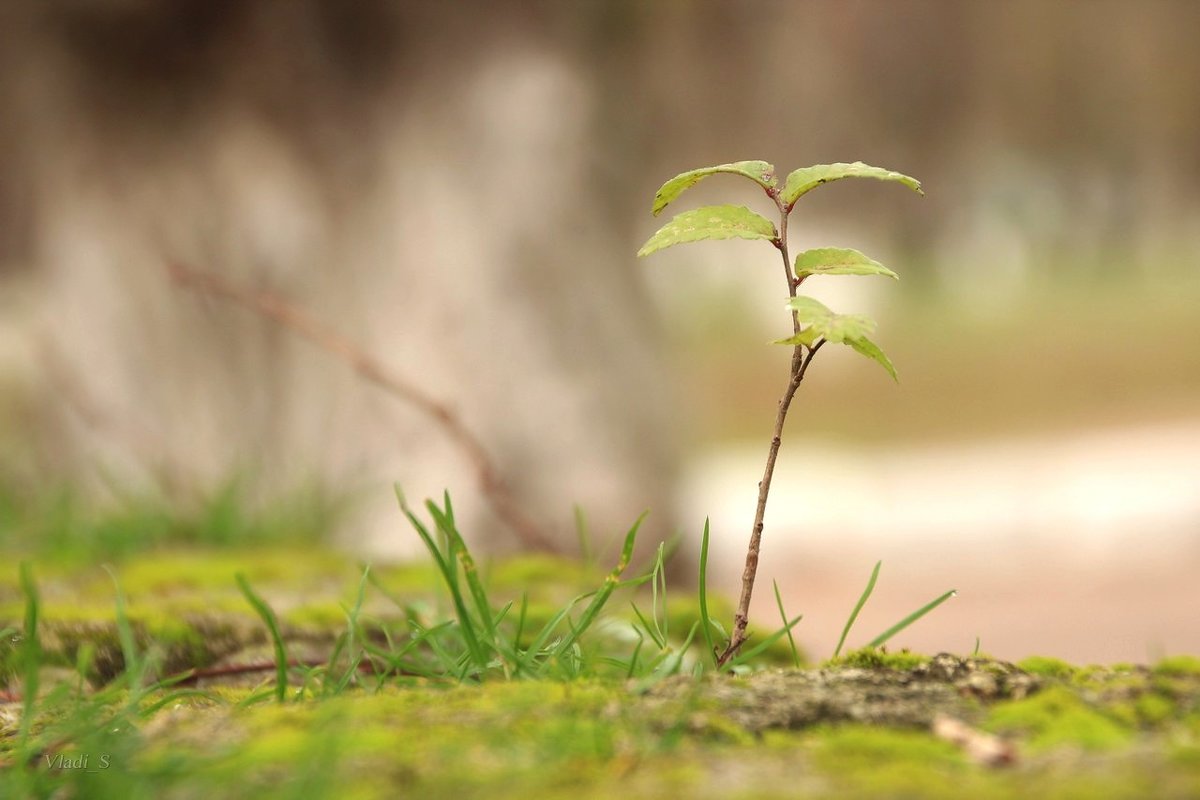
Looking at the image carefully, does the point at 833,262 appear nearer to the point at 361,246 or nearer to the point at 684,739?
the point at 684,739

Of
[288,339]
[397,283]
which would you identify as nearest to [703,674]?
[397,283]

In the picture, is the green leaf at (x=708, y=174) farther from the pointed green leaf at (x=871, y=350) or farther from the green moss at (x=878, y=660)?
the green moss at (x=878, y=660)

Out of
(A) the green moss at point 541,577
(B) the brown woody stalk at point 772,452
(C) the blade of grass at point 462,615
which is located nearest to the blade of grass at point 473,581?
(C) the blade of grass at point 462,615

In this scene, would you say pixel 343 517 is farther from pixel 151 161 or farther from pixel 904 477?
pixel 904 477

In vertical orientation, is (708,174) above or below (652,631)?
above

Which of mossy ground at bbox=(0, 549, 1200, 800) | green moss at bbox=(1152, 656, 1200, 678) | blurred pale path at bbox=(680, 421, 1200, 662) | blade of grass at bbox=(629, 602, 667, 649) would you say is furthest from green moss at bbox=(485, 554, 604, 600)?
blurred pale path at bbox=(680, 421, 1200, 662)

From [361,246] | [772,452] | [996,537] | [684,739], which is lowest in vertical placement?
[684,739]

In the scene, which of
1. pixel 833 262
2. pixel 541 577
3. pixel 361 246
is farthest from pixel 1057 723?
pixel 361 246
